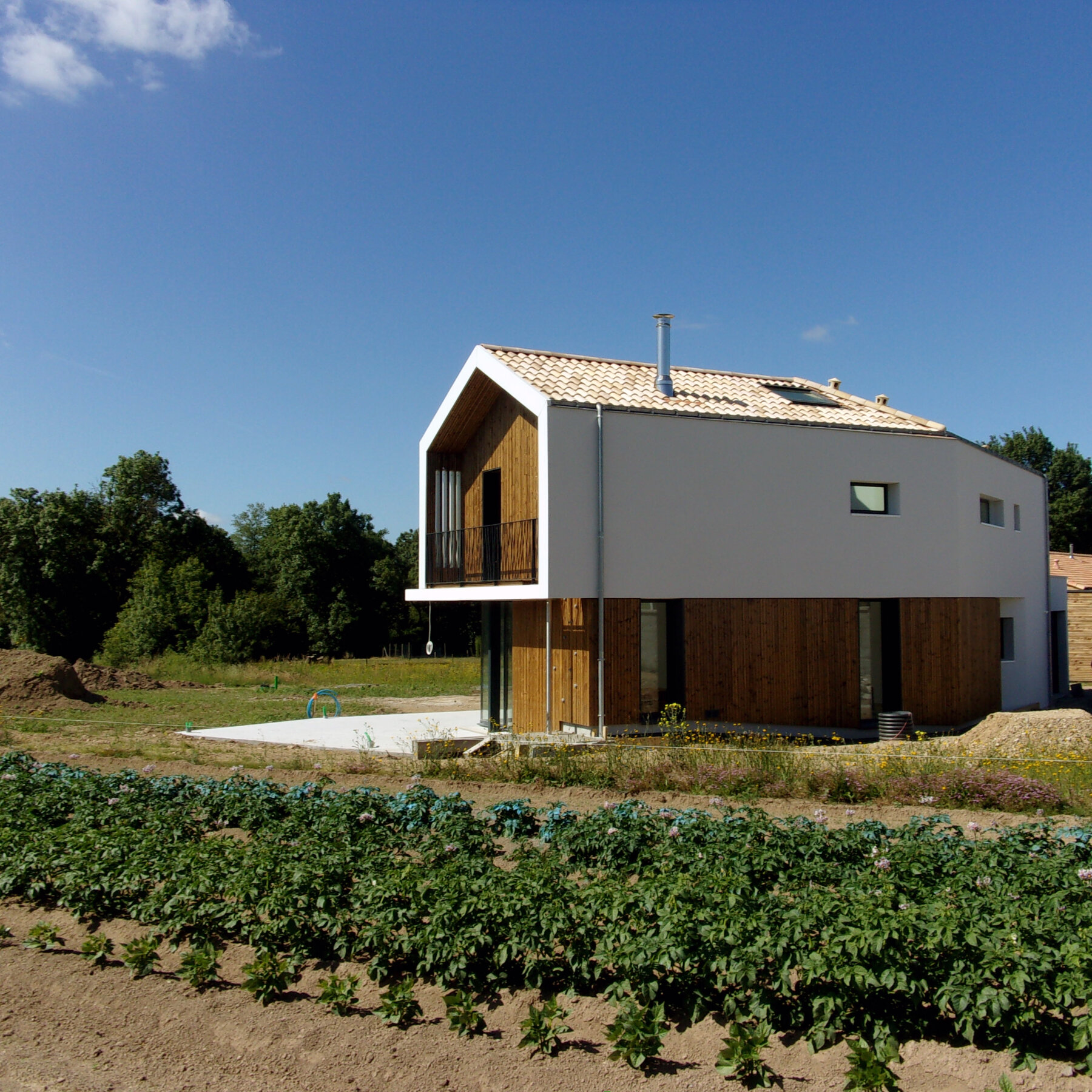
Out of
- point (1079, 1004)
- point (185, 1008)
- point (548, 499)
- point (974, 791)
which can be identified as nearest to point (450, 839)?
point (185, 1008)

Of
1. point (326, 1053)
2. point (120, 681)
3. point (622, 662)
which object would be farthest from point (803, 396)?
point (120, 681)

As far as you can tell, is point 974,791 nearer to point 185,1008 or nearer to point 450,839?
point 450,839

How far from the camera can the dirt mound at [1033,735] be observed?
13477 millimetres

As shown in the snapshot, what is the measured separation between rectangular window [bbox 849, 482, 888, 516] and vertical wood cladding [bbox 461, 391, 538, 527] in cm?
596

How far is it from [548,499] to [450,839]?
7.86 meters

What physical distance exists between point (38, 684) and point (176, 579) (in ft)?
62.3

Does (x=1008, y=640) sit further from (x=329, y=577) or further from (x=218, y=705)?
(x=329, y=577)

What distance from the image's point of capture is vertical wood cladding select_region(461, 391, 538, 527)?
16047 millimetres

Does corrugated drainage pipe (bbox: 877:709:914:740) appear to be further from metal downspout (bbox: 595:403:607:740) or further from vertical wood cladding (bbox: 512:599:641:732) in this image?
metal downspout (bbox: 595:403:607:740)

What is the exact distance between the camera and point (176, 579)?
40.7 meters

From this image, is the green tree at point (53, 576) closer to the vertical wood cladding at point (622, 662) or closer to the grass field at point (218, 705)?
the grass field at point (218, 705)

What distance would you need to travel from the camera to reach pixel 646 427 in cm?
1526

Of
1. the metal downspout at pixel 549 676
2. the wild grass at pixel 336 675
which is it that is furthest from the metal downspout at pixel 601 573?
the wild grass at pixel 336 675

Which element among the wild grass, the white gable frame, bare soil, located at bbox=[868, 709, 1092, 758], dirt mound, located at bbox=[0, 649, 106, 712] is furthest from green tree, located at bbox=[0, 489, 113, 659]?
bare soil, located at bbox=[868, 709, 1092, 758]
